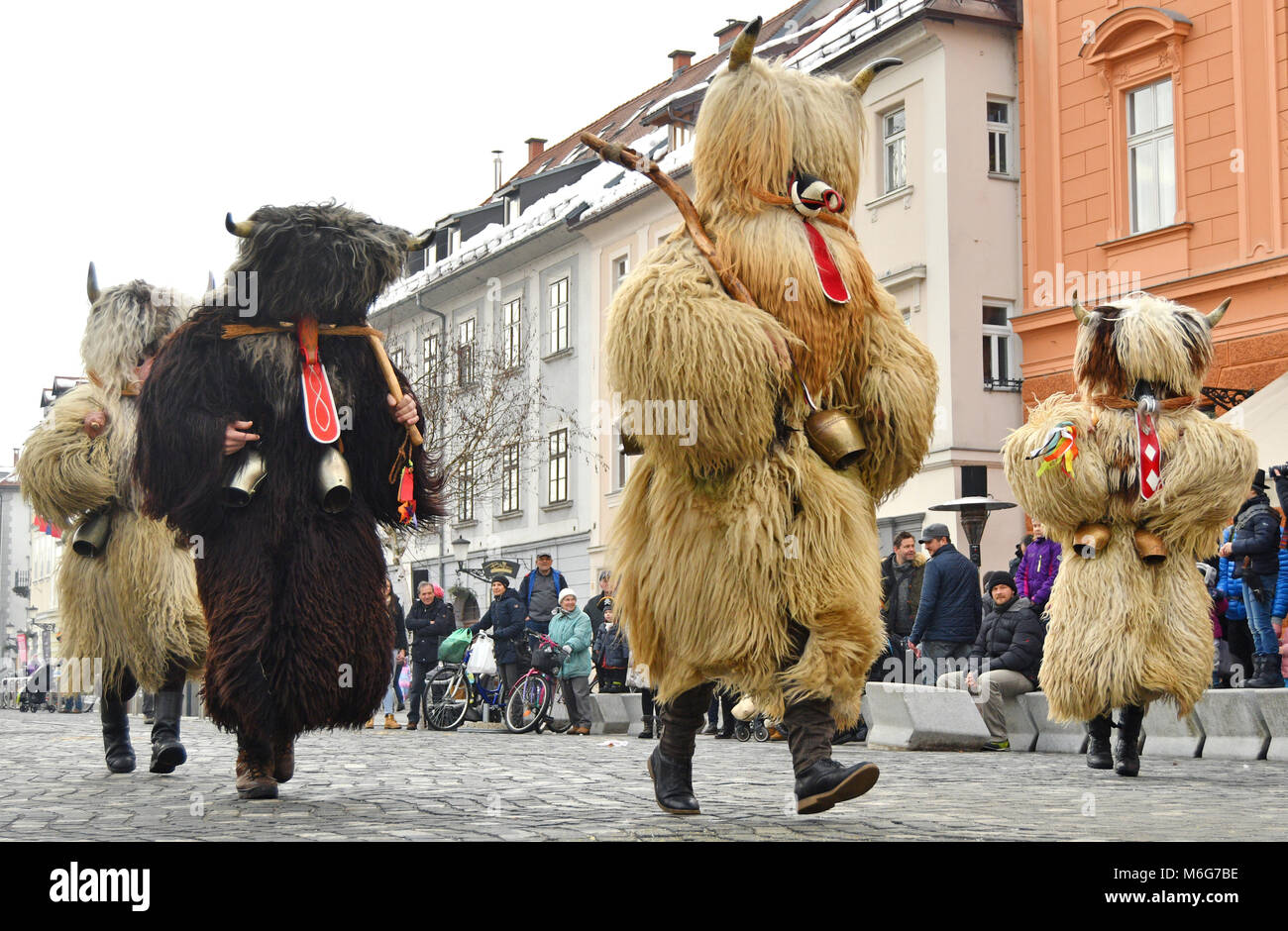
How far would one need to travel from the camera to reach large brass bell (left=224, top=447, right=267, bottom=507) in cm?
674

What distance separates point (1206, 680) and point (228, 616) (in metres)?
4.92

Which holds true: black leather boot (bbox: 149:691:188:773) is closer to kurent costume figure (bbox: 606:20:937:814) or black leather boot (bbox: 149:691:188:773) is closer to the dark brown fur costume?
the dark brown fur costume

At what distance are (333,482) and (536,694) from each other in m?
11.9

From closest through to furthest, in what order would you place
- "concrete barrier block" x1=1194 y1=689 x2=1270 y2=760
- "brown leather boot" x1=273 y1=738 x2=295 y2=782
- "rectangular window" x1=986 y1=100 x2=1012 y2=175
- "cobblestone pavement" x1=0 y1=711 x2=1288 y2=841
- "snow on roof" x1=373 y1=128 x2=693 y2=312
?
"cobblestone pavement" x1=0 y1=711 x2=1288 y2=841 < "brown leather boot" x1=273 y1=738 x2=295 y2=782 < "concrete barrier block" x1=1194 y1=689 x2=1270 y2=760 < "rectangular window" x1=986 y1=100 x2=1012 y2=175 < "snow on roof" x1=373 y1=128 x2=693 y2=312

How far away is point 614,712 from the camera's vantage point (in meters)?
18.0

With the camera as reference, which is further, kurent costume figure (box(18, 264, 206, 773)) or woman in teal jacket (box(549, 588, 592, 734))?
woman in teal jacket (box(549, 588, 592, 734))

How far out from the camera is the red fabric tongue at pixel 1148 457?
8.77 metres

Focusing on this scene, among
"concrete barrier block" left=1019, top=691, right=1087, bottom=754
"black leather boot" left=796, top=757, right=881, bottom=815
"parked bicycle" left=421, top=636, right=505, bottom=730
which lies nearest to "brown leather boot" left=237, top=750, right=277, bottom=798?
"black leather boot" left=796, top=757, right=881, bottom=815

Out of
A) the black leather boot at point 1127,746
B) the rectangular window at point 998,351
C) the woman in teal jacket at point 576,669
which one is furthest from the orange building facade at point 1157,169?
the black leather boot at point 1127,746

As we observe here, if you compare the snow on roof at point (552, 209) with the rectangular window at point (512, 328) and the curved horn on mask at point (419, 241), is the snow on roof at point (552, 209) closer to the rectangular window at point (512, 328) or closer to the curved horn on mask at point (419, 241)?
the rectangular window at point (512, 328)

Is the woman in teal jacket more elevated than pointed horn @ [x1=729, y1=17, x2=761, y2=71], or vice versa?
pointed horn @ [x1=729, y1=17, x2=761, y2=71]

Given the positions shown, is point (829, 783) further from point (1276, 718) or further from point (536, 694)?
point (536, 694)

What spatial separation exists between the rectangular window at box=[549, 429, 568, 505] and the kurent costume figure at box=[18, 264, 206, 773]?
2763 cm

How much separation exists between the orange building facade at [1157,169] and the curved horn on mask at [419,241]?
1467cm
